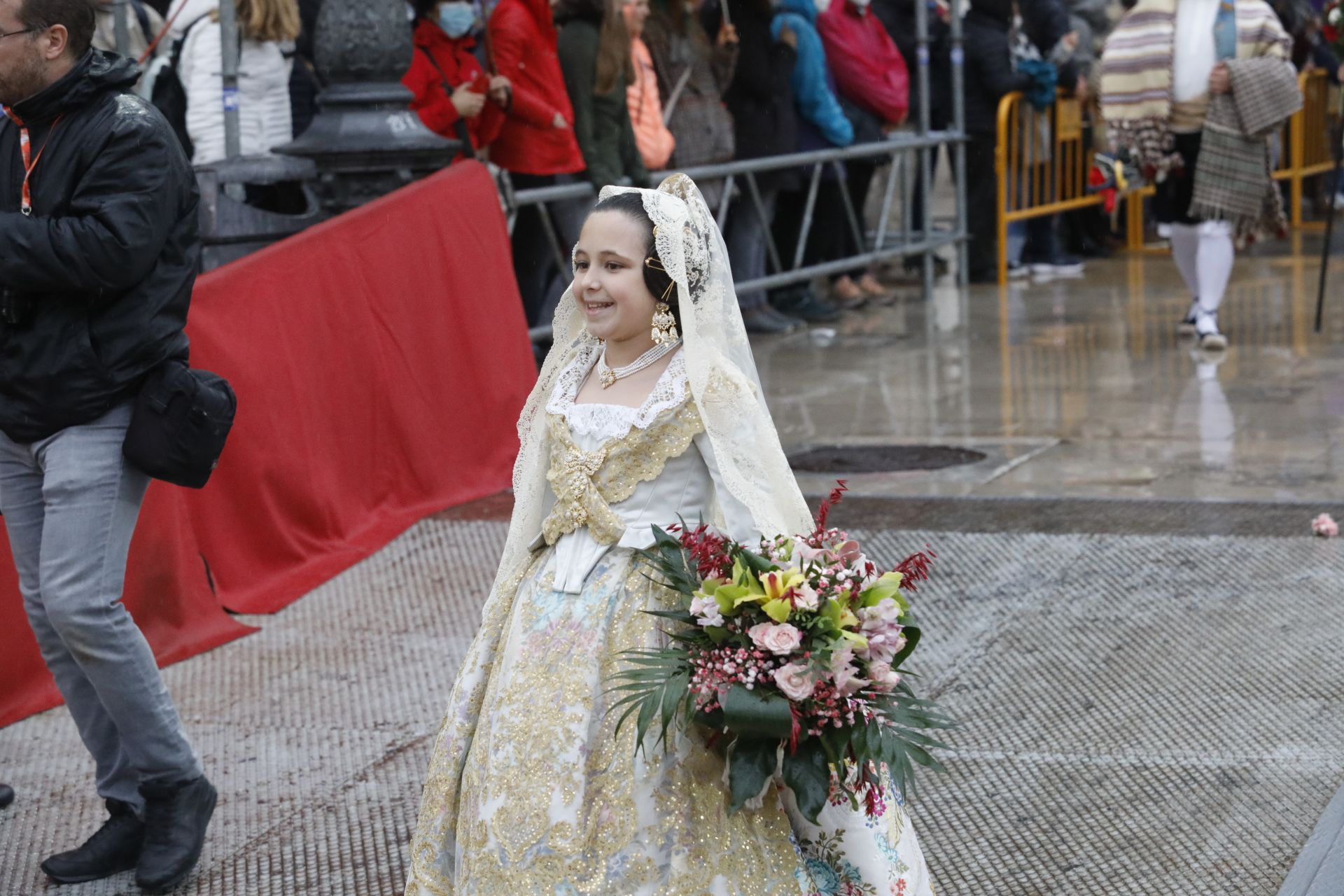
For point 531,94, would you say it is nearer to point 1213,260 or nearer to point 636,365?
point 1213,260

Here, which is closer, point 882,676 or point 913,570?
point 882,676

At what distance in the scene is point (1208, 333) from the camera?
10.9m

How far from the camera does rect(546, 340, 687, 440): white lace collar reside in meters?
3.45

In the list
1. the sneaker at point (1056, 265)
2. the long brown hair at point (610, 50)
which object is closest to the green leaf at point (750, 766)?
the long brown hair at point (610, 50)

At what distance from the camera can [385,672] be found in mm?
5547

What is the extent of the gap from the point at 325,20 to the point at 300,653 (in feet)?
10.00

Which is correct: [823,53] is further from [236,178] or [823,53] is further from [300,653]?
[300,653]

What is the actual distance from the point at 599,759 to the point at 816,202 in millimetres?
9796

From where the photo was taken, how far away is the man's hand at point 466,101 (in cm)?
866

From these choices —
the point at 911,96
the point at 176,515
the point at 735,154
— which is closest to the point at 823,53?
the point at 735,154

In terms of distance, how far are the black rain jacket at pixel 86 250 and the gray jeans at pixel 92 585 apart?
0.09 meters

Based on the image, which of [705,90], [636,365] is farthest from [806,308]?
[636,365]

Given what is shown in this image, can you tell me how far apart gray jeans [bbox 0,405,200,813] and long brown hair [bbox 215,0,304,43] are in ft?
14.6

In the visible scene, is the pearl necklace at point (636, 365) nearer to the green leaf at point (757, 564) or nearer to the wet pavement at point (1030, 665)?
the green leaf at point (757, 564)
